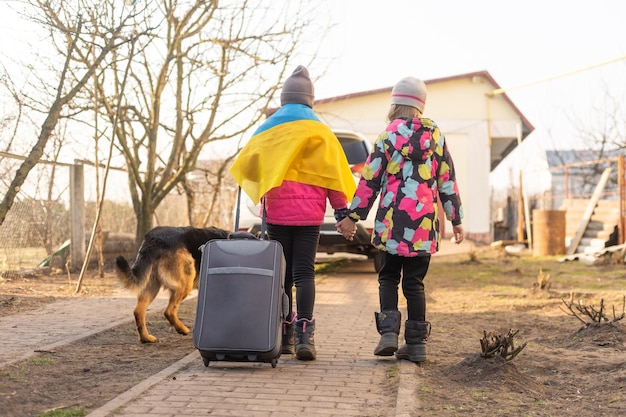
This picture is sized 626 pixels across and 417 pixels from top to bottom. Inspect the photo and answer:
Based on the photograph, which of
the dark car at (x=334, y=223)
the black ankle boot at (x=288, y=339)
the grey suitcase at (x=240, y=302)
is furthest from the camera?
the dark car at (x=334, y=223)

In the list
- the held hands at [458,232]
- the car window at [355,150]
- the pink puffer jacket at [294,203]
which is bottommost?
the held hands at [458,232]

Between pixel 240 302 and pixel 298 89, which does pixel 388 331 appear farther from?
pixel 298 89

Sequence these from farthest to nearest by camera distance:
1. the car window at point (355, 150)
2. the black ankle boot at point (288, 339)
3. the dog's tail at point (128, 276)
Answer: the car window at point (355, 150)
the dog's tail at point (128, 276)
the black ankle boot at point (288, 339)

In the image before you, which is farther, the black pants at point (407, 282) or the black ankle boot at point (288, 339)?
the black ankle boot at point (288, 339)

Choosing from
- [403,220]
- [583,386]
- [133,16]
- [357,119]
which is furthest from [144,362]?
[357,119]

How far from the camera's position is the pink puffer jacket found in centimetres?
472

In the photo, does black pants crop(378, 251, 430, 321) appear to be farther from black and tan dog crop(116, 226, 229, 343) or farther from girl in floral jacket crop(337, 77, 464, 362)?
black and tan dog crop(116, 226, 229, 343)

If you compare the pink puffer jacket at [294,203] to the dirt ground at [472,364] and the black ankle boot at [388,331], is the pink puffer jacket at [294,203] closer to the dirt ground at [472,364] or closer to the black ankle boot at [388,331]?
the black ankle boot at [388,331]

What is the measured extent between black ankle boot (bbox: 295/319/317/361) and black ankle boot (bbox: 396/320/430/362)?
0.59m

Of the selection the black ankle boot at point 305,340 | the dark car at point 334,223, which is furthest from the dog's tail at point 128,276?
the dark car at point 334,223

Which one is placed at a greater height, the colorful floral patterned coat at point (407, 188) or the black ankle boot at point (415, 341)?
the colorful floral patterned coat at point (407, 188)

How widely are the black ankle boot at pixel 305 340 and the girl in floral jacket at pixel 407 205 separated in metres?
0.43

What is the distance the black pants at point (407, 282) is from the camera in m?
4.68

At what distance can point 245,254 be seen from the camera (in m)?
4.33
